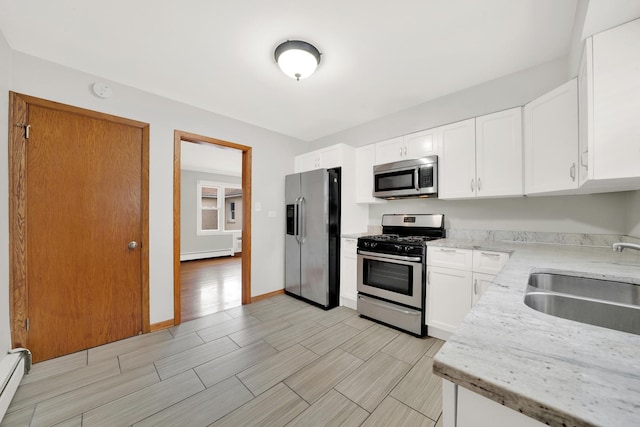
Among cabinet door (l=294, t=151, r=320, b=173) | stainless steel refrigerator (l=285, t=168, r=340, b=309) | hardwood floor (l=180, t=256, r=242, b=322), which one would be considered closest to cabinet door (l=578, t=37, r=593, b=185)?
stainless steel refrigerator (l=285, t=168, r=340, b=309)

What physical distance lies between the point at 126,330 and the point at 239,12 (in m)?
2.99

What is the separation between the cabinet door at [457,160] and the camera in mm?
2402

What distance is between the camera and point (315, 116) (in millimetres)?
3271

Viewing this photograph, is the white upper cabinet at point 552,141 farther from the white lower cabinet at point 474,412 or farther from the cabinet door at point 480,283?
the white lower cabinet at point 474,412

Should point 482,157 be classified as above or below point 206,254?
above

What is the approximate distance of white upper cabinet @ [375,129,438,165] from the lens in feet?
8.78

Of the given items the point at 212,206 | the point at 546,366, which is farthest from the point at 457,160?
the point at 212,206

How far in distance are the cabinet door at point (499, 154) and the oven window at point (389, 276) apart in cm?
105

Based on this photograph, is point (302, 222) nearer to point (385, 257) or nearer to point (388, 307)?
point (385, 257)

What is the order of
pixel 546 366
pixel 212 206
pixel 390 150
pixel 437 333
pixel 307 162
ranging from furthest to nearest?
pixel 212 206 → pixel 307 162 → pixel 390 150 → pixel 437 333 → pixel 546 366

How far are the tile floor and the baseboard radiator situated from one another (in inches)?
2.3

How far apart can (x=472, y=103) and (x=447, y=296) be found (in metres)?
1.99

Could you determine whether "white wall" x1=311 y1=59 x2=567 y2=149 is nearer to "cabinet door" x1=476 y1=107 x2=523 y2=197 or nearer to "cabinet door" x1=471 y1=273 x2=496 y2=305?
"cabinet door" x1=476 y1=107 x2=523 y2=197

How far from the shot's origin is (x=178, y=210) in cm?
276
